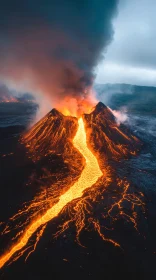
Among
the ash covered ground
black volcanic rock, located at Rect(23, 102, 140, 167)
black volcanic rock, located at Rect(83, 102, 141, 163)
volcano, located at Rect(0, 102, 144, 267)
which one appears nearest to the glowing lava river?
volcano, located at Rect(0, 102, 144, 267)

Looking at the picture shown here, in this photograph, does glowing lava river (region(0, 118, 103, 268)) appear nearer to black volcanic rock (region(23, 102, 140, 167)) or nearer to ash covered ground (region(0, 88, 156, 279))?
ash covered ground (region(0, 88, 156, 279))

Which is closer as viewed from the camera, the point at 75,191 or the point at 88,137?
the point at 75,191

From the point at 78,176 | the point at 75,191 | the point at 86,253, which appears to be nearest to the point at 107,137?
the point at 78,176

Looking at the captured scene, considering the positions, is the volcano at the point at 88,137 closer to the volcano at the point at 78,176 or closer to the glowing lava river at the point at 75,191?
Answer: the volcano at the point at 78,176

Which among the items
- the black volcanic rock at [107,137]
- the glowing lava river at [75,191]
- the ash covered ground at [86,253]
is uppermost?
the black volcanic rock at [107,137]

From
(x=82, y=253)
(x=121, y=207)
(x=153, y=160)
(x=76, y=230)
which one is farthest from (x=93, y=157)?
(x=82, y=253)

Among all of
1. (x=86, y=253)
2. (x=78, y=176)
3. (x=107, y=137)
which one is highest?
(x=107, y=137)

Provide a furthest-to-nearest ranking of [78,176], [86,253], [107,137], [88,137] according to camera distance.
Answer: [88,137]
[107,137]
[78,176]
[86,253]

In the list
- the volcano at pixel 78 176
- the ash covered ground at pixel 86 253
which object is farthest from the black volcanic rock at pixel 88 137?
the ash covered ground at pixel 86 253

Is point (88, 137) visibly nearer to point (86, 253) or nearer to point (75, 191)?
point (75, 191)
